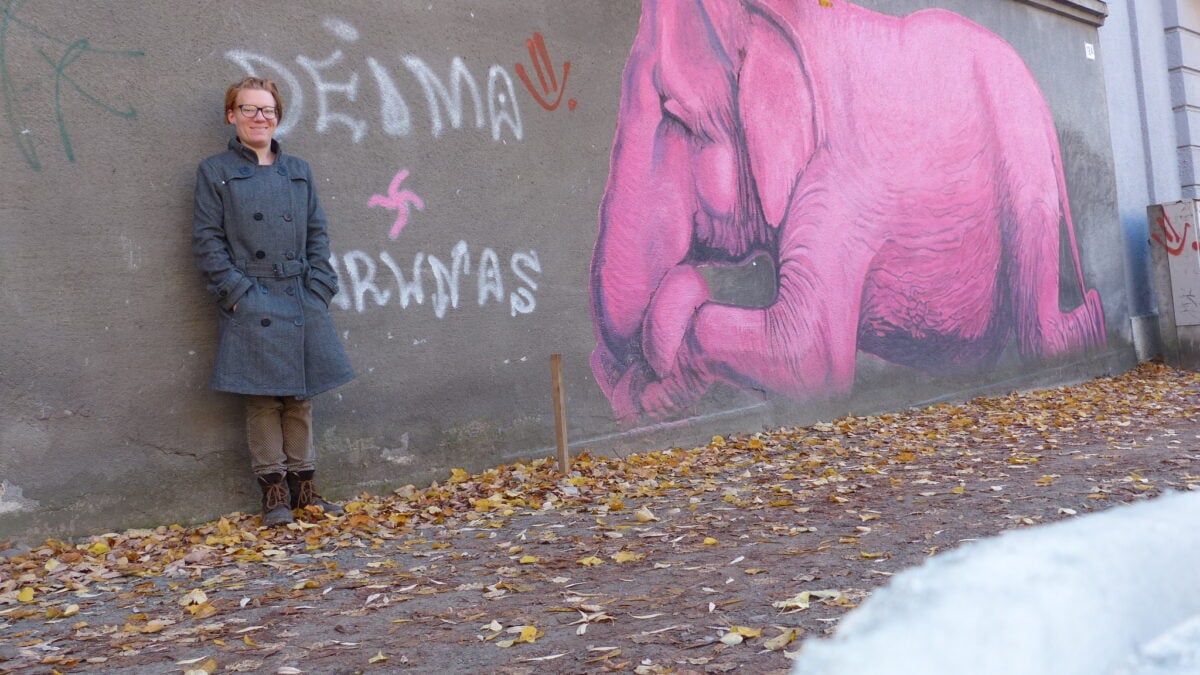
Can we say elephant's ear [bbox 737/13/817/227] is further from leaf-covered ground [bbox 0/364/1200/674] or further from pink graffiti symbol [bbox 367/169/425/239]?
pink graffiti symbol [bbox 367/169/425/239]

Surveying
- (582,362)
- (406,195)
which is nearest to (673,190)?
(582,362)

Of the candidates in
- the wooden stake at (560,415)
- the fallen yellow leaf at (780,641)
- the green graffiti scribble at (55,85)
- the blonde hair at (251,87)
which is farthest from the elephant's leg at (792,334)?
the fallen yellow leaf at (780,641)

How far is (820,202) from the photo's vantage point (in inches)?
306

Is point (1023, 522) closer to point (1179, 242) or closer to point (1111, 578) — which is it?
point (1111, 578)

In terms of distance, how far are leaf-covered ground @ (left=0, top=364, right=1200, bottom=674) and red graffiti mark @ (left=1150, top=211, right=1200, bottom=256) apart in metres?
5.86

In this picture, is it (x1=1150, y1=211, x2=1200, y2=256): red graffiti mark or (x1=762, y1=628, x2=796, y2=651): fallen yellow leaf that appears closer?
(x1=762, y1=628, x2=796, y2=651): fallen yellow leaf

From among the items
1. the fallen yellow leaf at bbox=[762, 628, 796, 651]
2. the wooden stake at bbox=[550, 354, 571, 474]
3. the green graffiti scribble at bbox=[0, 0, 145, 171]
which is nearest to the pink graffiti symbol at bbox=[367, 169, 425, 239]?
the wooden stake at bbox=[550, 354, 571, 474]

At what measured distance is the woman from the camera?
14.4 feet

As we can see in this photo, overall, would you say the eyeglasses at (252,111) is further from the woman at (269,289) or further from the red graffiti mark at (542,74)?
the red graffiti mark at (542,74)

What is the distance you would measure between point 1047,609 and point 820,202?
23.7ft

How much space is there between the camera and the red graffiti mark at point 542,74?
231 inches

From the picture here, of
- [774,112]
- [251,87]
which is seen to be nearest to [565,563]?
[251,87]

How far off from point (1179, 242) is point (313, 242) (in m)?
9.97

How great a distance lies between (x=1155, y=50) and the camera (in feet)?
41.4
